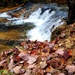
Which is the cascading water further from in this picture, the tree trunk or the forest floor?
the forest floor

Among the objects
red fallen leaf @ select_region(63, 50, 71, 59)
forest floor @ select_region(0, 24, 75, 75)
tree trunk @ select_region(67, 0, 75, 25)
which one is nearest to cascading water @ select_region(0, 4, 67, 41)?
tree trunk @ select_region(67, 0, 75, 25)

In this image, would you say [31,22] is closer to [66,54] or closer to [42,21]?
[42,21]

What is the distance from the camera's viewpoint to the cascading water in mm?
10157

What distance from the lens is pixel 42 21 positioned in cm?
1272

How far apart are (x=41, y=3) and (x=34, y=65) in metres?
13.8

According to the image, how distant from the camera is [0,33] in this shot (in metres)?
10.4

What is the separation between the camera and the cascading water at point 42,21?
10157 mm

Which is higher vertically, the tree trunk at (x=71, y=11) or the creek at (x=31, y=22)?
the tree trunk at (x=71, y=11)

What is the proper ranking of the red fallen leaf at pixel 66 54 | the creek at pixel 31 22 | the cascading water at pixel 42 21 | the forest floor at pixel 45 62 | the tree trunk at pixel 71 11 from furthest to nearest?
the cascading water at pixel 42 21
the creek at pixel 31 22
the tree trunk at pixel 71 11
the red fallen leaf at pixel 66 54
the forest floor at pixel 45 62

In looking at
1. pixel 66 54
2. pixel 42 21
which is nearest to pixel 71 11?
pixel 66 54

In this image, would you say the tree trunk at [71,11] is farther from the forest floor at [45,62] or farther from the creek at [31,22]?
the forest floor at [45,62]

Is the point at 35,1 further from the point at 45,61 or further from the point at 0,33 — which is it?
the point at 45,61

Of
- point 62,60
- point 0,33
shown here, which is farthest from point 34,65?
point 0,33

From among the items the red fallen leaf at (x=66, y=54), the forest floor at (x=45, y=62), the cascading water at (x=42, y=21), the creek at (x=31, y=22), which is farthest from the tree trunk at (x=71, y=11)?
the cascading water at (x=42, y=21)
